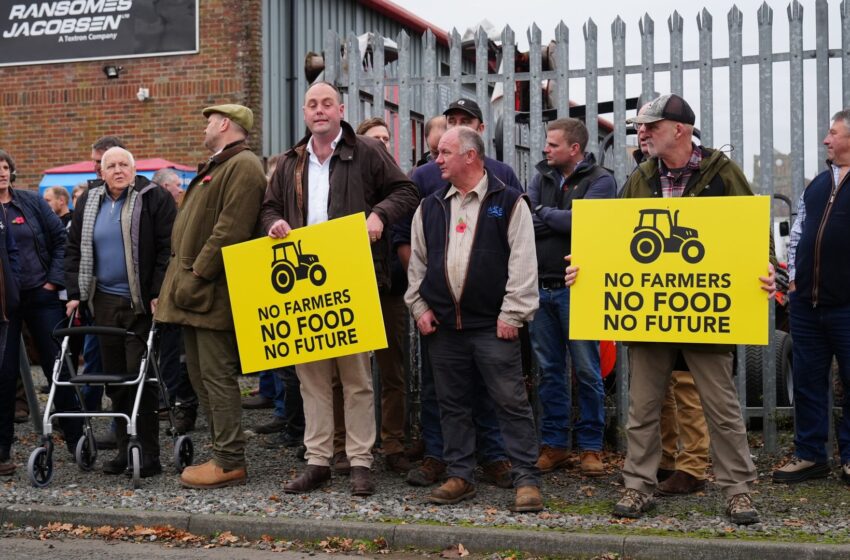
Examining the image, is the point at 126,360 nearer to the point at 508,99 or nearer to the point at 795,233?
the point at 508,99

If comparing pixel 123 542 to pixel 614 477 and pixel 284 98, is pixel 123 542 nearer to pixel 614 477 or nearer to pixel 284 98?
pixel 614 477

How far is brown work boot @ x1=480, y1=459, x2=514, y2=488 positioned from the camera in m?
6.75

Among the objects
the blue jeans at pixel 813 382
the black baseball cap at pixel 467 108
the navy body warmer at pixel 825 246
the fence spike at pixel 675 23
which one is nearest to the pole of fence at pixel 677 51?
the fence spike at pixel 675 23

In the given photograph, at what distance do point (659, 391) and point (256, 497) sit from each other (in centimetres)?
241

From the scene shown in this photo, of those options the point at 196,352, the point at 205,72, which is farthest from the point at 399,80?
the point at 205,72

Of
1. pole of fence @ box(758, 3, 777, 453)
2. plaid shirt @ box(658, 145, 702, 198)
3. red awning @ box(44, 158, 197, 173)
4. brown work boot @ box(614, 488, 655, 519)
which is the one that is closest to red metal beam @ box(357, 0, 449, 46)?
red awning @ box(44, 158, 197, 173)

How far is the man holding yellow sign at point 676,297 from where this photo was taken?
5.86m

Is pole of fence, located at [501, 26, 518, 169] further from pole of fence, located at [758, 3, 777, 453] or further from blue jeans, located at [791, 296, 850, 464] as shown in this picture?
blue jeans, located at [791, 296, 850, 464]

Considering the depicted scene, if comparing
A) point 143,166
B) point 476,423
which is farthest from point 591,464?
point 143,166

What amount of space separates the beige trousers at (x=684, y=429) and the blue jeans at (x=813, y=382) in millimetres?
672

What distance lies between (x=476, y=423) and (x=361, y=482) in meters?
0.91

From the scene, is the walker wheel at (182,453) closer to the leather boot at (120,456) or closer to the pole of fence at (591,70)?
the leather boot at (120,456)

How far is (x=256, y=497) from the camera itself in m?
6.49

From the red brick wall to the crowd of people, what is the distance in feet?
29.4
